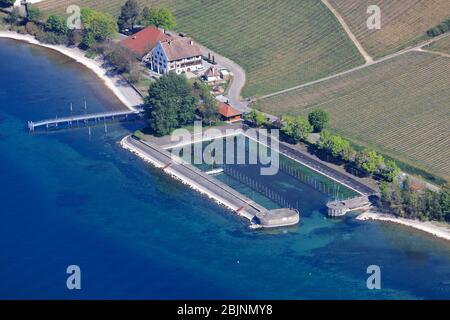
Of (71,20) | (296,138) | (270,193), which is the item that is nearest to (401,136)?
(296,138)

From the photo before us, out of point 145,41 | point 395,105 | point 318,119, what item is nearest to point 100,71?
point 145,41

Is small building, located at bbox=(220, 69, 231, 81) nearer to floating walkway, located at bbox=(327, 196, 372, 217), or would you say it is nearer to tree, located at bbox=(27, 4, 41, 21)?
tree, located at bbox=(27, 4, 41, 21)

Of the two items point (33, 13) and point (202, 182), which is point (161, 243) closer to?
point (202, 182)

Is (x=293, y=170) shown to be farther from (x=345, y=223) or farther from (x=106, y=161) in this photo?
(x=106, y=161)

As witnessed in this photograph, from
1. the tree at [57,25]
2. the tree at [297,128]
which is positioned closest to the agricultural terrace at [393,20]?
the tree at [297,128]

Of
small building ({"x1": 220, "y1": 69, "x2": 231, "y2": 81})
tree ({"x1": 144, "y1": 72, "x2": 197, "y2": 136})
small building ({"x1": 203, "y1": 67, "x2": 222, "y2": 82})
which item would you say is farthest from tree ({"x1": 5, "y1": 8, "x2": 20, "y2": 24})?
tree ({"x1": 144, "y1": 72, "x2": 197, "y2": 136})

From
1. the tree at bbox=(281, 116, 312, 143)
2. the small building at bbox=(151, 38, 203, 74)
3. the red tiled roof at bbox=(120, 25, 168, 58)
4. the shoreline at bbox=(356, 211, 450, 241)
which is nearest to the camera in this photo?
the shoreline at bbox=(356, 211, 450, 241)

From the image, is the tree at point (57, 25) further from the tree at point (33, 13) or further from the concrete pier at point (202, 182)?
the concrete pier at point (202, 182)
